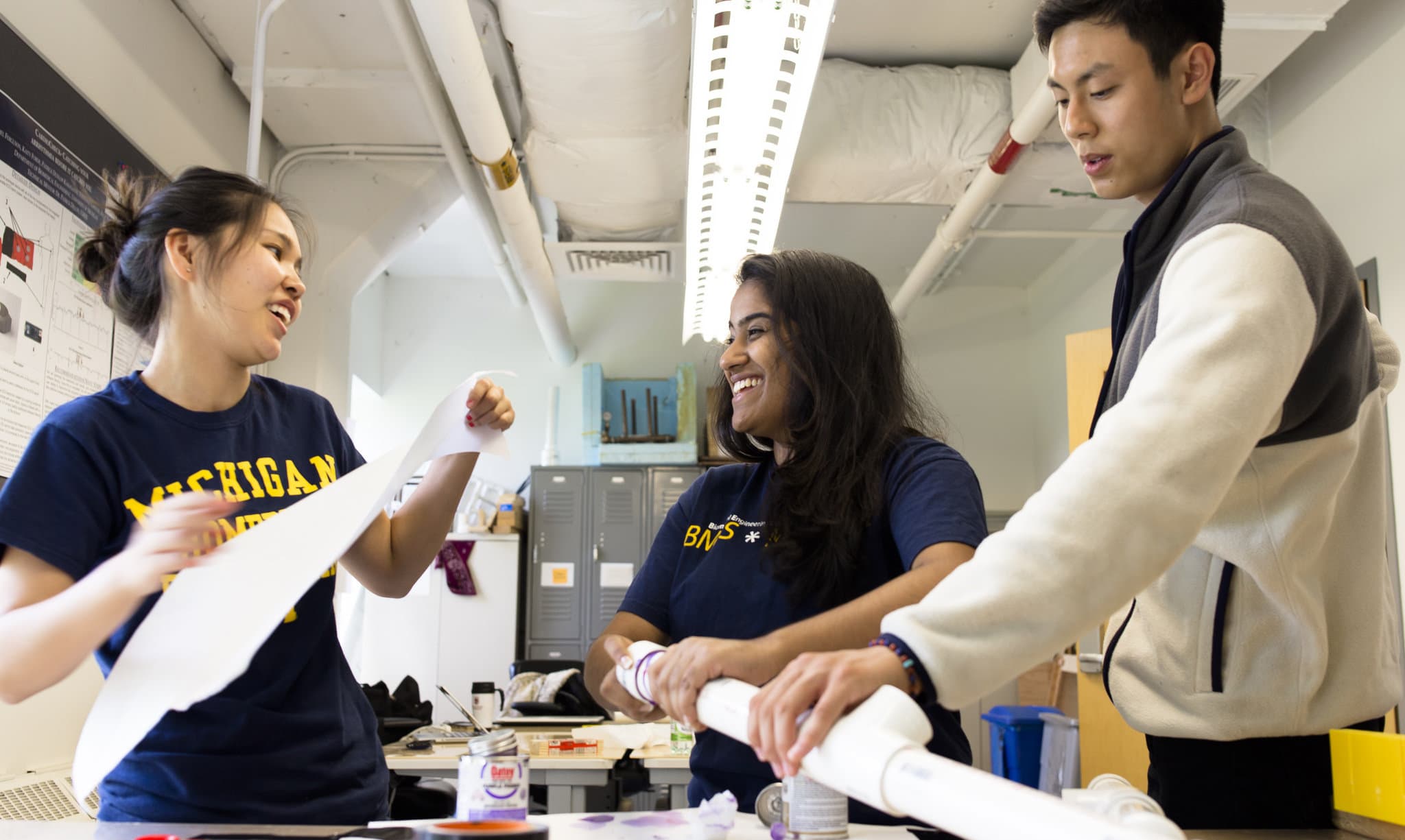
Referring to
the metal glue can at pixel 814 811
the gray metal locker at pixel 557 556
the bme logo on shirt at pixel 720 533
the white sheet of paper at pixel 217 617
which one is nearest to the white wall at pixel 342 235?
the gray metal locker at pixel 557 556

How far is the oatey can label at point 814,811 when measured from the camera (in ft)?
3.59

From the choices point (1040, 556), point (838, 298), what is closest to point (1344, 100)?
point (838, 298)

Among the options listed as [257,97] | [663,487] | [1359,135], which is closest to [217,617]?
[257,97]

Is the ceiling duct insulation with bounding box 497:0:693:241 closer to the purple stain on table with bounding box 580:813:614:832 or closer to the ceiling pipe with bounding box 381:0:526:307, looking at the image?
the ceiling pipe with bounding box 381:0:526:307

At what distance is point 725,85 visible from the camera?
9.27ft

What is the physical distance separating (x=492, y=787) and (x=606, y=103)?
2.94m

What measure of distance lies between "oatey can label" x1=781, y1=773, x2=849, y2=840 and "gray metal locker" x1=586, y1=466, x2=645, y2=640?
6.09 metres

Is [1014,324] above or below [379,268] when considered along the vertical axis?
above

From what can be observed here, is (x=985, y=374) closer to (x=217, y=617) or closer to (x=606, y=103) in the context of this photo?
(x=606, y=103)

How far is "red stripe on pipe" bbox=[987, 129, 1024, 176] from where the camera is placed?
13.4ft

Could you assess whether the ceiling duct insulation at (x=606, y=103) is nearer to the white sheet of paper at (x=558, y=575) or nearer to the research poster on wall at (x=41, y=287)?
the research poster on wall at (x=41, y=287)

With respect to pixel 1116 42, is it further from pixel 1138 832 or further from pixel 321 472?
pixel 321 472

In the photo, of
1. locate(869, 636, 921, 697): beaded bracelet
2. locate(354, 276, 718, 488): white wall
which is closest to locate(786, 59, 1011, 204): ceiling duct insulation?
locate(869, 636, 921, 697): beaded bracelet

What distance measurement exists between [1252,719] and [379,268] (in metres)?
4.68
